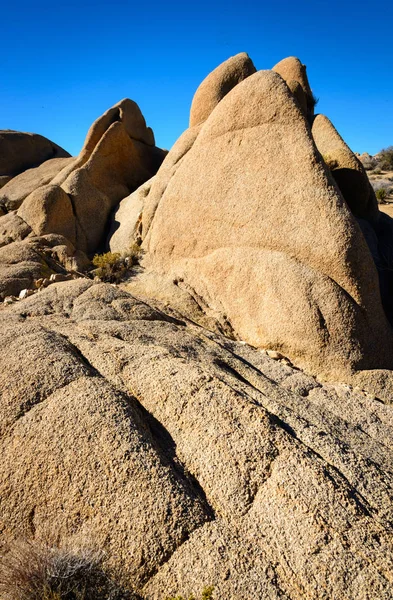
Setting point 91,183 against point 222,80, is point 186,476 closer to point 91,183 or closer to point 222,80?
point 222,80

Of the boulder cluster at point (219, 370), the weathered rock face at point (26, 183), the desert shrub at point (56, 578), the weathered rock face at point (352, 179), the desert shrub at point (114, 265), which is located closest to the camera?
the desert shrub at point (56, 578)

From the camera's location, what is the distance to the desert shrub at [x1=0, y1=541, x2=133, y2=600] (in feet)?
8.21

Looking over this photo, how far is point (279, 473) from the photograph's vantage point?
297cm

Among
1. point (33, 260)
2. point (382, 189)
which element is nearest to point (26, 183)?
point (33, 260)

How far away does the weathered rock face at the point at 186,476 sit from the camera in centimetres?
257

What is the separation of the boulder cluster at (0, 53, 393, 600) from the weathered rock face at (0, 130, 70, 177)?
25.9 ft

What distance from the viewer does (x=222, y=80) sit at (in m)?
10.1

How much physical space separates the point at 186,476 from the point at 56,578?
3.46 ft

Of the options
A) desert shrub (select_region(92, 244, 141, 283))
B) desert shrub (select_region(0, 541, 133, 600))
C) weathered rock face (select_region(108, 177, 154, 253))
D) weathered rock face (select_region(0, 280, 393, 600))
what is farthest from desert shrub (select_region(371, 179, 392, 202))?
desert shrub (select_region(0, 541, 133, 600))

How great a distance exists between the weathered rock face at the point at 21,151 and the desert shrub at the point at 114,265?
415 inches

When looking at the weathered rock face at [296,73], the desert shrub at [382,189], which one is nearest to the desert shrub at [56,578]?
the weathered rock face at [296,73]

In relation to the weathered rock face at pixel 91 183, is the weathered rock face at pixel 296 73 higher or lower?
higher

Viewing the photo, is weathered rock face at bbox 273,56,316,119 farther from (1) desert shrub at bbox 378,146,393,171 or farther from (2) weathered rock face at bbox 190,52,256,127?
(1) desert shrub at bbox 378,146,393,171

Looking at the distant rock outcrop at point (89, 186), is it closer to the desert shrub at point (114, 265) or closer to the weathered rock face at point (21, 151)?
the desert shrub at point (114, 265)
